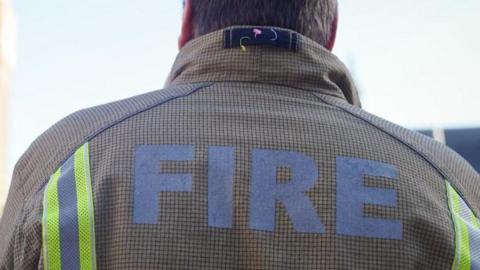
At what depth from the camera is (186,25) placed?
1337 millimetres

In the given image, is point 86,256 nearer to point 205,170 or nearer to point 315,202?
point 205,170

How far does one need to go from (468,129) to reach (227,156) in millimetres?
2348

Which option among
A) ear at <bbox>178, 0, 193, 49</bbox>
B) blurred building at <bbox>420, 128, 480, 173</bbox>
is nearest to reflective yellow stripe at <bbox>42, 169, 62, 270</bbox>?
ear at <bbox>178, 0, 193, 49</bbox>

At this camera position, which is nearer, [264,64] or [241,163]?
[241,163]

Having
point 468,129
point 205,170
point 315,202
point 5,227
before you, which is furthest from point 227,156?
point 468,129

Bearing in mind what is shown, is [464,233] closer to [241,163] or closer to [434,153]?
[434,153]

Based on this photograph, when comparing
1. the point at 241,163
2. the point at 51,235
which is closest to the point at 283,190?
the point at 241,163

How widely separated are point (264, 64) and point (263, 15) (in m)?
0.09

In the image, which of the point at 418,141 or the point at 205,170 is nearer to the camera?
the point at 205,170

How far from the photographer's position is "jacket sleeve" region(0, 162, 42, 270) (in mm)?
1076

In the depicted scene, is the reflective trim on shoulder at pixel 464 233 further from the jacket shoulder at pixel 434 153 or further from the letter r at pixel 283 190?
the letter r at pixel 283 190

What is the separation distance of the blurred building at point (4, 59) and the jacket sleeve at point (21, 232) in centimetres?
3919

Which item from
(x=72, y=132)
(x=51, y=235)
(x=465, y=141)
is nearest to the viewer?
(x=51, y=235)

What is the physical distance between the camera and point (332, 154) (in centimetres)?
114
